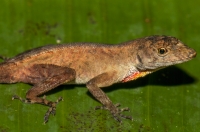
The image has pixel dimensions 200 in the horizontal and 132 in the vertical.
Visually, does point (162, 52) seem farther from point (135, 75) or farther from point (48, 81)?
point (48, 81)

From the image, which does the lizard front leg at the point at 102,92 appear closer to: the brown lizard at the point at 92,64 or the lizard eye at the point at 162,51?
the brown lizard at the point at 92,64

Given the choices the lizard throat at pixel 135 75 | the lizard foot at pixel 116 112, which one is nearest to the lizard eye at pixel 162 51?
the lizard throat at pixel 135 75

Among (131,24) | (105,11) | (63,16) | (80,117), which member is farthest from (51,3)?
(80,117)

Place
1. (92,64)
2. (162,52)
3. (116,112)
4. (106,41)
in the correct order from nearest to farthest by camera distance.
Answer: (116,112) < (162,52) < (92,64) < (106,41)

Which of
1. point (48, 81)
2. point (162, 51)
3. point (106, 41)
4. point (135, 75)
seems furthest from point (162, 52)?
point (48, 81)

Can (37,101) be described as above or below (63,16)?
below

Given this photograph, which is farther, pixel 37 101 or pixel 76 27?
pixel 76 27

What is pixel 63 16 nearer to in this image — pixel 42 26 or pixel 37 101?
pixel 42 26
